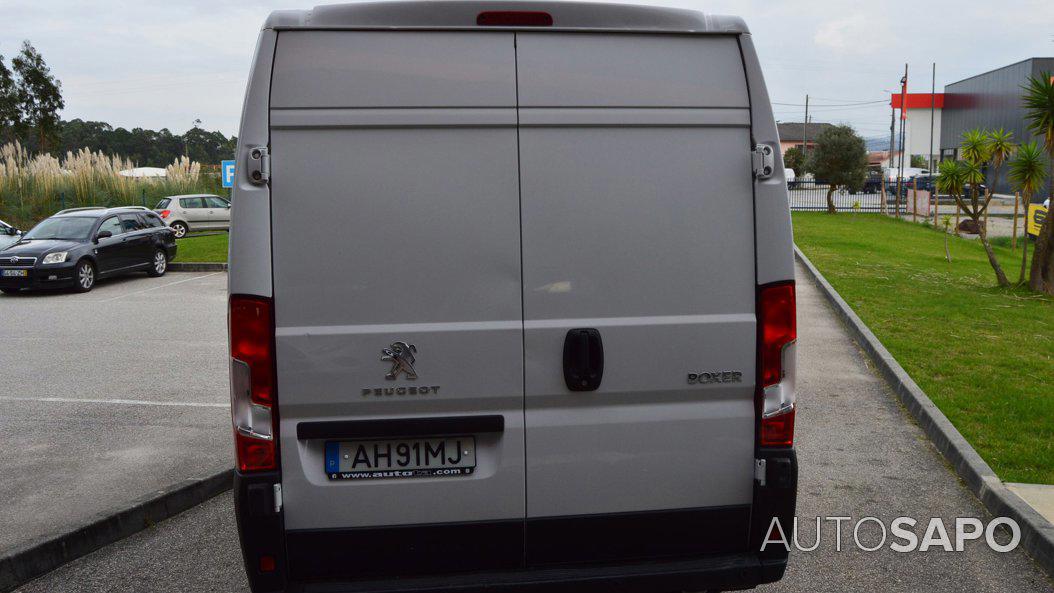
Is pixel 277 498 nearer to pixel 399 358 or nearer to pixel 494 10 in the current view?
pixel 399 358

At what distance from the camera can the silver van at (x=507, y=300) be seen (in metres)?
3.01

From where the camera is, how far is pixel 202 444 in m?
6.58

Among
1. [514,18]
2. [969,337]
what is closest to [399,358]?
[514,18]

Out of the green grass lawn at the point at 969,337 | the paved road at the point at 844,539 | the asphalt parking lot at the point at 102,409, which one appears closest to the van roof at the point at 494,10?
the paved road at the point at 844,539

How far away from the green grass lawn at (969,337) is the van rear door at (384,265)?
4123 millimetres

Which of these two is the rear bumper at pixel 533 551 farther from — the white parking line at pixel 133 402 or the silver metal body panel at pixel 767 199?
the white parking line at pixel 133 402

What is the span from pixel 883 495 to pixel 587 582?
10.2 ft

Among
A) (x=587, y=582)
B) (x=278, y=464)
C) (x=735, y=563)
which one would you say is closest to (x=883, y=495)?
(x=735, y=563)

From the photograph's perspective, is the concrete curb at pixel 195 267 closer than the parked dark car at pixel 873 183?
Yes

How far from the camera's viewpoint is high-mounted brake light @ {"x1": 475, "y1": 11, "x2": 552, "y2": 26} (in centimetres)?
309

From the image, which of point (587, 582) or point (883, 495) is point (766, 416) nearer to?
point (587, 582)

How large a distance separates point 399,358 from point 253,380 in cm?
50

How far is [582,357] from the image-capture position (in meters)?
3.11

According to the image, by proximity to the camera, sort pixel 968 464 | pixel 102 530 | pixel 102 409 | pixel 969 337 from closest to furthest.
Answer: pixel 102 530 → pixel 968 464 → pixel 102 409 → pixel 969 337
